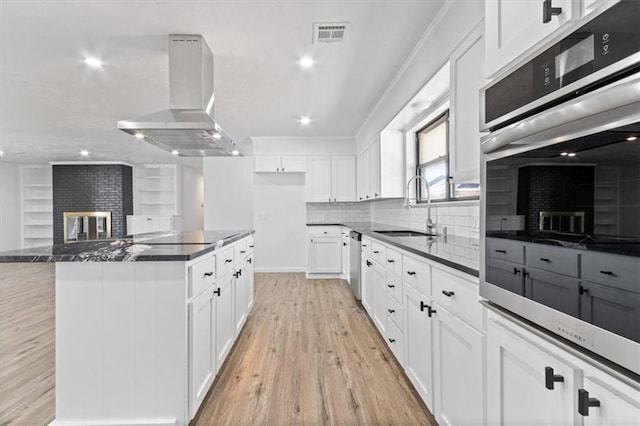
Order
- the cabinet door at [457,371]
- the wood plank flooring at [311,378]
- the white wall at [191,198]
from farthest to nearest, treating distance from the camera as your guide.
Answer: the white wall at [191,198] < the wood plank flooring at [311,378] < the cabinet door at [457,371]

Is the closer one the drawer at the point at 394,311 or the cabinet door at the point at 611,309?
the cabinet door at the point at 611,309

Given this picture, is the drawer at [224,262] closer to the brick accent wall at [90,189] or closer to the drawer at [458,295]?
the drawer at [458,295]

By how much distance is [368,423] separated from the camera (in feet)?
5.89

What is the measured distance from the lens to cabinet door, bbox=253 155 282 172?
19.9 feet

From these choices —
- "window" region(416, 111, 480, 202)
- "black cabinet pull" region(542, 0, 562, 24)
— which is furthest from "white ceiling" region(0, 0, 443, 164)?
"black cabinet pull" region(542, 0, 562, 24)

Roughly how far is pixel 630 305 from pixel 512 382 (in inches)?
19.4

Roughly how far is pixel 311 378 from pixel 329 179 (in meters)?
4.17

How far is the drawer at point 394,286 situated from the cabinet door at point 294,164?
3831 mm

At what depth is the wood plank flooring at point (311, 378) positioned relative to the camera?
187 centimetres

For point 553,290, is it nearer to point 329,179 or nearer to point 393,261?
point 393,261

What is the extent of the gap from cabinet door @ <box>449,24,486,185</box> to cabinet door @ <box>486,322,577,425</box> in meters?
1.07

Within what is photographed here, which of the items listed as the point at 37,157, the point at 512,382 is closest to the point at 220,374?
the point at 512,382

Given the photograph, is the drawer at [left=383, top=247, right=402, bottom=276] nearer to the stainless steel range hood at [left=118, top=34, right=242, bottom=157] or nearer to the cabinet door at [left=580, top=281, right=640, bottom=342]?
the cabinet door at [left=580, top=281, right=640, bottom=342]

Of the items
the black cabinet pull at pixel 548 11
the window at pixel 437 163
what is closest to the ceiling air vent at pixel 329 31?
the window at pixel 437 163
